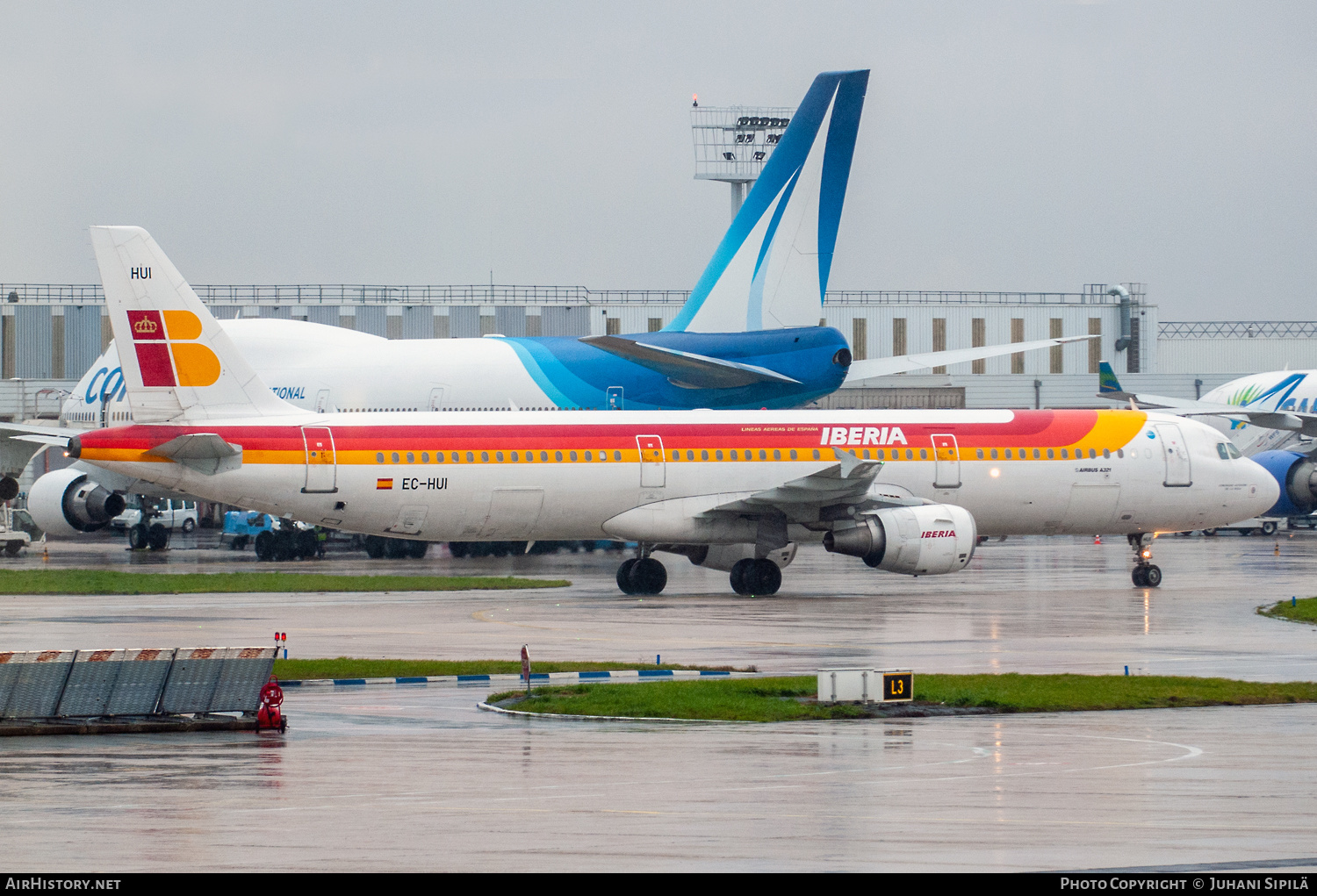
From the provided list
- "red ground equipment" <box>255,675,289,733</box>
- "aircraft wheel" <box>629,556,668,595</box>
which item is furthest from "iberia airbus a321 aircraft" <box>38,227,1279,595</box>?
"red ground equipment" <box>255,675,289,733</box>

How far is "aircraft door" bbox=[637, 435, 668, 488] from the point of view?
37.2 meters

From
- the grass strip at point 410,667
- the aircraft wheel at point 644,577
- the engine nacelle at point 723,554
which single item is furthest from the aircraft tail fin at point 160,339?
the grass strip at point 410,667

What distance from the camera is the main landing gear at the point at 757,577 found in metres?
37.3

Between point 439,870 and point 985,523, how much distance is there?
30.8 m

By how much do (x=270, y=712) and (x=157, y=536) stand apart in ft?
137

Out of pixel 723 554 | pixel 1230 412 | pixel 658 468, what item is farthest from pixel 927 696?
pixel 1230 412

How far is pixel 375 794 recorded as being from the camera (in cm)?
1307

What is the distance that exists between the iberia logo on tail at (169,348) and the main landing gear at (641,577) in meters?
9.91

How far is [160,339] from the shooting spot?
1388 inches

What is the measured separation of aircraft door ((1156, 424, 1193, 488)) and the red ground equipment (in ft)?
90.7

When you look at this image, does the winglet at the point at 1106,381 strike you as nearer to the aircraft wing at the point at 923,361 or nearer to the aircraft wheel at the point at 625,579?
the aircraft wing at the point at 923,361

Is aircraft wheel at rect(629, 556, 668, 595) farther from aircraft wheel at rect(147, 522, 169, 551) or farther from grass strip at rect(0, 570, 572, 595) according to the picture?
aircraft wheel at rect(147, 522, 169, 551)

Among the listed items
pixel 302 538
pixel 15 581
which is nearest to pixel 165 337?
pixel 15 581

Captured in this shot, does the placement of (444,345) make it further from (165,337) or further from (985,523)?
(985,523)
